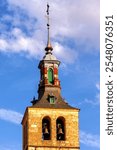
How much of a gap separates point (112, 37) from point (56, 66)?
1788cm

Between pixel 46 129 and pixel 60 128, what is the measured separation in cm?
109

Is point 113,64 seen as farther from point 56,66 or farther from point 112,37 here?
point 56,66

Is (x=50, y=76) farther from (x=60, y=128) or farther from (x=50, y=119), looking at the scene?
(x=60, y=128)

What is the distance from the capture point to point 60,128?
43.7 meters

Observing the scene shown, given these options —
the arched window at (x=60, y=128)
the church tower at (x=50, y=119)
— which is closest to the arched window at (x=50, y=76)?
the church tower at (x=50, y=119)

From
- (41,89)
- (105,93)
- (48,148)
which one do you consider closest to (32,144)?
(48,148)

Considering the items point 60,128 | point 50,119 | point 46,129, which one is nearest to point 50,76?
point 50,119

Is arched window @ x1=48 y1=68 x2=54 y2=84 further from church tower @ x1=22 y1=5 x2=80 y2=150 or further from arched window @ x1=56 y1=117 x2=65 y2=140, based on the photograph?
arched window @ x1=56 y1=117 x2=65 y2=140

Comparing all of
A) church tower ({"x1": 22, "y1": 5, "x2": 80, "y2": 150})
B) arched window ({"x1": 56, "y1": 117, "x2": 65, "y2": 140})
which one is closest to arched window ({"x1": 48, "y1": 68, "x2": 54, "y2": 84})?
church tower ({"x1": 22, "y1": 5, "x2": 80, "y2": 150})

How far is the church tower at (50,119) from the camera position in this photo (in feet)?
140

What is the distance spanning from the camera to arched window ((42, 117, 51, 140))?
43.1 meters

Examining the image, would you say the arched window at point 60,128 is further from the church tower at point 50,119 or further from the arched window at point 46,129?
the arched window at point 46,129

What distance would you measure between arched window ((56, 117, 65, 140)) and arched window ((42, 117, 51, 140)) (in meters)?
0.67

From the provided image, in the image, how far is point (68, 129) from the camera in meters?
43.6
